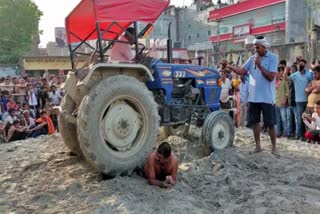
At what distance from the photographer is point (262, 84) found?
20.5 feet

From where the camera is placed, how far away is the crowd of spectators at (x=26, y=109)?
10.3 metres

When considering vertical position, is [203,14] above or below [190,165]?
above

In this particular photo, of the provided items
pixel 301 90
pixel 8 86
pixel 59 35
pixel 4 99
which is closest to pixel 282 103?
pixel 301 90

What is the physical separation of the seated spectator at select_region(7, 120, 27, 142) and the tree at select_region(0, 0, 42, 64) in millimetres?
27923

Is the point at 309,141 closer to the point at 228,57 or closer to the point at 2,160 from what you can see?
the point at 2,160

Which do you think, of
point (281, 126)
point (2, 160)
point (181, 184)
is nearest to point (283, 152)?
point (181, 184)

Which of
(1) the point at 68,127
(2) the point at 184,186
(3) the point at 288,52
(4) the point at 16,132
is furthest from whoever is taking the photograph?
(3) the point at 288,52

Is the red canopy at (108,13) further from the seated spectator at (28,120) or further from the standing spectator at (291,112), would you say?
the seated spectator at (28,120)

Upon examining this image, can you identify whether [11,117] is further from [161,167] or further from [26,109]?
[161,167]

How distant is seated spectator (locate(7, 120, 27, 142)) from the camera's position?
33.2 ft

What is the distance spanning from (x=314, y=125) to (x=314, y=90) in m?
0.74

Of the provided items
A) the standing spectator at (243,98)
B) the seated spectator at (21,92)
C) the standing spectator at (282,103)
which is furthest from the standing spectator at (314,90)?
the seated spectator at (21,92)

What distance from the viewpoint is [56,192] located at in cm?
473

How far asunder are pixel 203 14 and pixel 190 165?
41.5 meters
